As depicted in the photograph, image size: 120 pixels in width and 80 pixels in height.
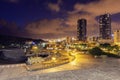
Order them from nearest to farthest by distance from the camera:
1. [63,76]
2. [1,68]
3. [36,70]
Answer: [63,76], [36,70], [1,68]

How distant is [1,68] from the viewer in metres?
18.6

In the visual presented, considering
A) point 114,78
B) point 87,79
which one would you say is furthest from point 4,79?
point 114,78

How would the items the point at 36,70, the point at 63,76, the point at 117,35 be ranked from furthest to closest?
the point at 117,35 → the point at 36,70 → the point at 63,76

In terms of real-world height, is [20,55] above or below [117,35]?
below

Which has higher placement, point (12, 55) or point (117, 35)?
point (117, 35)

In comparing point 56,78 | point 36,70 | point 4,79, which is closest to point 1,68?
point 36,70

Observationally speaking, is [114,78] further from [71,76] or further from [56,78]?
[56,78]

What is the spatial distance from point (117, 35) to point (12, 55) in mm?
107210

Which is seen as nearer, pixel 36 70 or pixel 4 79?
pixel 4 79

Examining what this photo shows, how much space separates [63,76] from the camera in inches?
570

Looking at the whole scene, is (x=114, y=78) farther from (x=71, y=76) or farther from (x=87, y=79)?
(x=71, y=76)

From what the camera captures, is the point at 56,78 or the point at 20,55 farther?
the point at 20,55

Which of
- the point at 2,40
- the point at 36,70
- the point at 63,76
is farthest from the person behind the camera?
the point at 2,40

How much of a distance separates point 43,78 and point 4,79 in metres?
2.60
